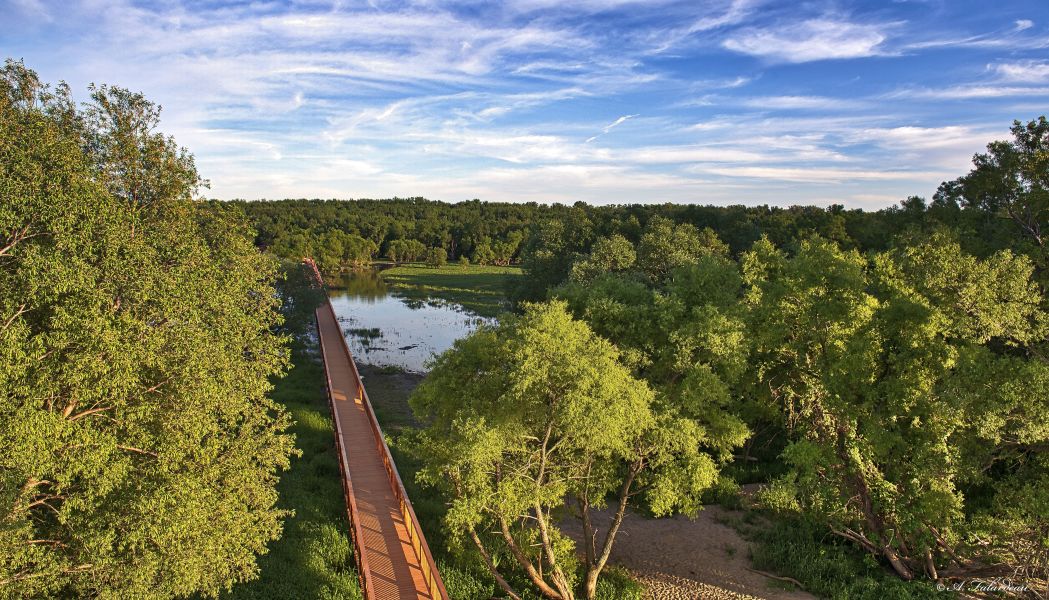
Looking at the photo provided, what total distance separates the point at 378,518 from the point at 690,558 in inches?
406

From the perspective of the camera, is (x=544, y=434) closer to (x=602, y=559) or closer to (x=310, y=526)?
(x=602, y=559)

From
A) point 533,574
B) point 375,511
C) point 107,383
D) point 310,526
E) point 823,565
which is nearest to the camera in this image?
point 107,383

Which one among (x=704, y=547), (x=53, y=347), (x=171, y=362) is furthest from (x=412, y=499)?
(x=53, y=347)

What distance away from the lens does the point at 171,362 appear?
11531mm

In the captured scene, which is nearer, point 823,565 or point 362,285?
point 823,565

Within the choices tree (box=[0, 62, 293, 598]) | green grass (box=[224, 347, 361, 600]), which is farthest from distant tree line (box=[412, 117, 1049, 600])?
tree (box=[0, 62, 293, 598])

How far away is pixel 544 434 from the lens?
1586 centimetres

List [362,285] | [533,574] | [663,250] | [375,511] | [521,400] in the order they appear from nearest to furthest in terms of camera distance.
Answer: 1. [521,400]
2. [533,574]
3. [375,511]
4. [663,250]
5. [362,285]

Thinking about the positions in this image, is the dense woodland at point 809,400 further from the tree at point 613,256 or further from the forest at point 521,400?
the tree at point 613,256

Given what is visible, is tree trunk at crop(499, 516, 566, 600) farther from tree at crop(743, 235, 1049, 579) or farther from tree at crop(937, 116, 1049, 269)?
tree at crop(937, 116, 1049, 269)

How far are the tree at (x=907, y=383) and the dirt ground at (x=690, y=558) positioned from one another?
9.86 ft

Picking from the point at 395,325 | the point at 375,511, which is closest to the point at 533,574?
the point at 375,511

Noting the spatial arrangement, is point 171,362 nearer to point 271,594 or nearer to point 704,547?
point 271,594

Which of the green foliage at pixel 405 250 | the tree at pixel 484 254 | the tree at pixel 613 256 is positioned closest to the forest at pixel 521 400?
the tree at pixel 613 256
